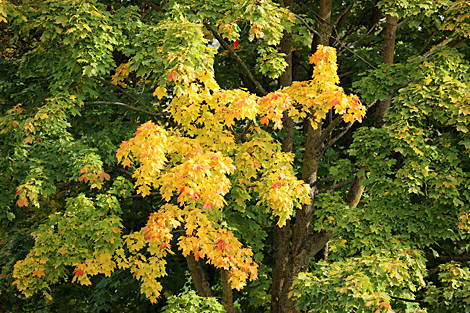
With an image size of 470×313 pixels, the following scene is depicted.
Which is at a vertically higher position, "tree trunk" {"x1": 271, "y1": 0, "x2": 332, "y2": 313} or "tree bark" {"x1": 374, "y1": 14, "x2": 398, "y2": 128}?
"tree bark" {"x1": 374, "y1": 14, "x2": 398, "y2": 128}

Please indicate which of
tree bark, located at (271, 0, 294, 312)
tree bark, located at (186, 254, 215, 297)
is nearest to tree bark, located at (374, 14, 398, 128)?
tree bark, located at (271, 0, 294, 312)

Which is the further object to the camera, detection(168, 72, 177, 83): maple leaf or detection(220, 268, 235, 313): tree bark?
detection(220, 268, 235, 313): tree bark

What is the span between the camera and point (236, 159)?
26.2ft

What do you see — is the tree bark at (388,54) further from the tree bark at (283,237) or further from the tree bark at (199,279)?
the tree bark at (199,279)

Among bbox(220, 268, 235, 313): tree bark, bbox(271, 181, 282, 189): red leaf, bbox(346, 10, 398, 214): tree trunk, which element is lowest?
bbox(220, 268, 235, 313): tree bark

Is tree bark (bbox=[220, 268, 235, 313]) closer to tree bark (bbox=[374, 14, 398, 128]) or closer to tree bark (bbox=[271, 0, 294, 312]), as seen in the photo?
tree bark (bbox=[271, 0, 294, 312])

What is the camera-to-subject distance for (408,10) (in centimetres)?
871

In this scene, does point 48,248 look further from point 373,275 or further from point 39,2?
point 373,275

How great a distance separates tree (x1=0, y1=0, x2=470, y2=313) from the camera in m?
6.95

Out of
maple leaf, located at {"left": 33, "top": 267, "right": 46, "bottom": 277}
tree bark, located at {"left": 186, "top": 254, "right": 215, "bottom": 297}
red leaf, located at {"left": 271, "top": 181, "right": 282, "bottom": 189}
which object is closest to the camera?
red leaf, located at {"left": 271, "top": 181, "right": 282, "bottom": 189}

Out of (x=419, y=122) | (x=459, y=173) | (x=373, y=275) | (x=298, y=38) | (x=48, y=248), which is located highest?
(x=298, y=38)

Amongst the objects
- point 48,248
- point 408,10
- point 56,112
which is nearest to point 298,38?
point 408,10

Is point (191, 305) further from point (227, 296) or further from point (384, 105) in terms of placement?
point (384, 105)

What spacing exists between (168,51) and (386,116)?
411 cm
